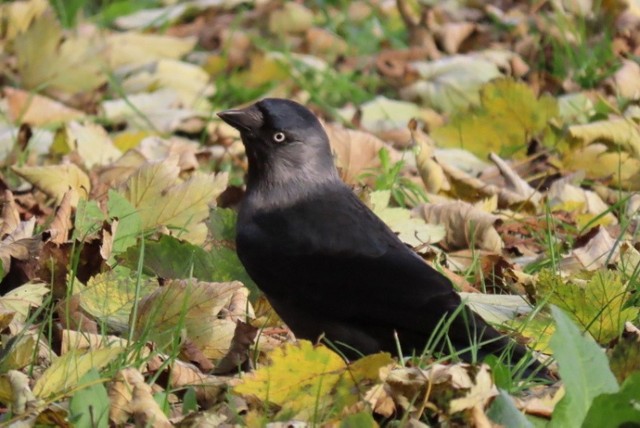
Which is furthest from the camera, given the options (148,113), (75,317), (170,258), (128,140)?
(148,113)

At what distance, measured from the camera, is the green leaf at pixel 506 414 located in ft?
8.92

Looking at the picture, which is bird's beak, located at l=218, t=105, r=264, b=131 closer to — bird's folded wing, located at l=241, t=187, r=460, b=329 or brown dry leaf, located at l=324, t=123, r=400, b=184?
bird's folded wing, located at l=241, t=187, r=460, b=329

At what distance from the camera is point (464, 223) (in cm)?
448

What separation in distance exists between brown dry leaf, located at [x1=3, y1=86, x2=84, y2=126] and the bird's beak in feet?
6.60

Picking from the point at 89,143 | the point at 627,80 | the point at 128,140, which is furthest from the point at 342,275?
the point at 627,80

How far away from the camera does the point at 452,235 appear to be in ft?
14.9

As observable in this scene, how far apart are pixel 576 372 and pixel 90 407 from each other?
3.36ft

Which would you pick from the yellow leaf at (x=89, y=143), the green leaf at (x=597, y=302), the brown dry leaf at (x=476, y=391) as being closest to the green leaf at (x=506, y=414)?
the brown dry leaf at (x=476, y=391)

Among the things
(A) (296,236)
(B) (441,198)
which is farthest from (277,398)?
(B) (441,198)

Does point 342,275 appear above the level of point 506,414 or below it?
below

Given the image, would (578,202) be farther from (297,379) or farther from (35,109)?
(35,109)

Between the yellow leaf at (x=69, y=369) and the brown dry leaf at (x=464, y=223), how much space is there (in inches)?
68.3

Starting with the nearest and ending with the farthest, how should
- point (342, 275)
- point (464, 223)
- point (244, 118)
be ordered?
1. point (342, 275)
2. point (244, 118)
3. point (464, 223)

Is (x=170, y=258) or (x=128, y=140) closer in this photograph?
(x=170, y=258)
